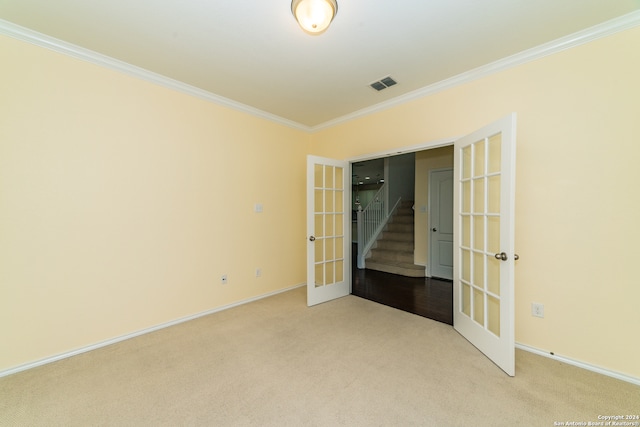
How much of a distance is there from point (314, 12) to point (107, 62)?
2.15 metres

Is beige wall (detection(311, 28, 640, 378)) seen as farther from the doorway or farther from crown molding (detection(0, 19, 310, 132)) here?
crown molding (detection(0, 19, 310, 132))

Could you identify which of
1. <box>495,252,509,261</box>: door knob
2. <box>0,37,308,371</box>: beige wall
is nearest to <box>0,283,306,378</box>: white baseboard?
<box>0,37,308,371</box>: beige wall

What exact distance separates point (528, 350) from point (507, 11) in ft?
9.42

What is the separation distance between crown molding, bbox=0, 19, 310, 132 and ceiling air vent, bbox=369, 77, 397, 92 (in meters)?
1.72

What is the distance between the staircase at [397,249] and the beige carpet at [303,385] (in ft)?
8.13

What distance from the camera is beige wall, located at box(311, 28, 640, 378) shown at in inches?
73.0

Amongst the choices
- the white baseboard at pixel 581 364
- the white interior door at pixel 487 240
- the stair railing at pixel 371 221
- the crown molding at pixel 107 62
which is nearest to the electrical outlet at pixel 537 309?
the white baseboard at pixel 581 364

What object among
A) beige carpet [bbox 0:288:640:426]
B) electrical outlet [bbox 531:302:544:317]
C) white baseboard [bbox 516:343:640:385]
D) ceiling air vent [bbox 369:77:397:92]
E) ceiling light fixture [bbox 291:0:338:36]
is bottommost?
beige carpet [bbox 0:288:640:426]

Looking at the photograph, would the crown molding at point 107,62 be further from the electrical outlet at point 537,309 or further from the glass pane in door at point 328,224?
the electrical outlet at point 537,309

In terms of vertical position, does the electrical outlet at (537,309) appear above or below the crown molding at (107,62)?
below

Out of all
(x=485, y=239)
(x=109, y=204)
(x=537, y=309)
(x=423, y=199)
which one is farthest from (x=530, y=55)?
(x=109, y=204)

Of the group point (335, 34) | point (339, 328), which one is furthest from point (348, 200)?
point (335, 34)

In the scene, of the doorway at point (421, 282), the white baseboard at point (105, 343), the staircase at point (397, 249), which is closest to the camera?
the white baseboard at point (105, 343)

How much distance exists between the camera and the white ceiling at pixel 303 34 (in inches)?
69.6
